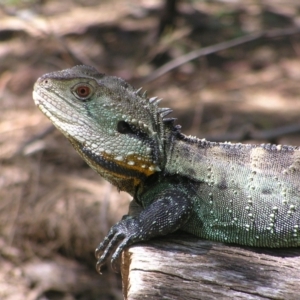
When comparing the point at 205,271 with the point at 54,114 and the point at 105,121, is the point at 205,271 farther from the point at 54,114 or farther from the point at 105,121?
the point at 54,114

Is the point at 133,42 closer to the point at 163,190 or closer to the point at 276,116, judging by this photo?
the point at 276,116

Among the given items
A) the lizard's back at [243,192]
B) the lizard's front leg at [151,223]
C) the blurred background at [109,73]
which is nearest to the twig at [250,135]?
the blurred background at [109,73]

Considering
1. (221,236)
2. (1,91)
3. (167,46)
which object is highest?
(167,46)

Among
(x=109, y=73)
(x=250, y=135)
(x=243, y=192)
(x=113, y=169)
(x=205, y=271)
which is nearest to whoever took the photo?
(x=205, y=271)

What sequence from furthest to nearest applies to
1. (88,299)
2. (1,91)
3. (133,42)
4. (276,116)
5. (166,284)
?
(133,42), (1,91), (276,116), (88,299), (166,284)

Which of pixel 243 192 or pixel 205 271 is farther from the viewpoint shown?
pixel 243 192

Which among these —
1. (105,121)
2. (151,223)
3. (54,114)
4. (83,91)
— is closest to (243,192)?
(151,223)

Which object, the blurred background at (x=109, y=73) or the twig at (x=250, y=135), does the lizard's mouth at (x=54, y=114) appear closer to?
the blurred background at (x=109, y=73)

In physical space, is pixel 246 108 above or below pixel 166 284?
above

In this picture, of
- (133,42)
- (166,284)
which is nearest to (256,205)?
(166,284)
